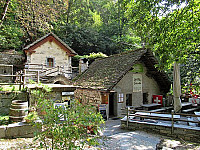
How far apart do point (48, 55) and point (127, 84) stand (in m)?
10.6

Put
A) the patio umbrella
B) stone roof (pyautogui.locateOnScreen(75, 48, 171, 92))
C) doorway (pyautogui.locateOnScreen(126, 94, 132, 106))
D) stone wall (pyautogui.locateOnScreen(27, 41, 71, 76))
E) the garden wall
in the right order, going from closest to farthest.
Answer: the garden wall
the patio umbrella
stone roof (pyautogui.locateOnScreen(75, 48, 171, 92))
doorway (pyautogui.locateOnScreen(126, 94, 132, 106))
stone wall (pyautogui.locateOnScreen(27, 41, 71, 76))

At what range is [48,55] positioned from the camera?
1752 cm

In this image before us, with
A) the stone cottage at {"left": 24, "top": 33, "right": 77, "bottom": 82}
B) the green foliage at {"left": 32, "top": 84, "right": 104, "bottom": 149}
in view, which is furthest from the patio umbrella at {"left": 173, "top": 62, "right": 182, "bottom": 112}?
the stone cottage at {"left": 24, "top": 33, "right": 77, "bottom": 82}

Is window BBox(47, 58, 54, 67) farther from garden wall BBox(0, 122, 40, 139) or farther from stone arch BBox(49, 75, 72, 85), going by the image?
garden wall BBox(0, 122, 40, 139)

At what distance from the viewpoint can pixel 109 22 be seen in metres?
32.2

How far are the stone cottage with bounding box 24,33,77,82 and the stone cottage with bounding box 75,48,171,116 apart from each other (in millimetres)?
5940

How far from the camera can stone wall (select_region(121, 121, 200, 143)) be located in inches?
254

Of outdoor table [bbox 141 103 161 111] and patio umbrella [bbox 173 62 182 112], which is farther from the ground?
patio umbrella [bbox 173 62 182 112]

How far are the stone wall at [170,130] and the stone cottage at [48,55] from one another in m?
10.1

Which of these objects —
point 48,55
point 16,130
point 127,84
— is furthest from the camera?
point 48,55

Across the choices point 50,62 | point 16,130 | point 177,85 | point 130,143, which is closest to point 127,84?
point 177,85

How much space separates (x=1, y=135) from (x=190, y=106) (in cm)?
1134

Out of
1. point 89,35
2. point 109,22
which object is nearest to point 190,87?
point 89,35

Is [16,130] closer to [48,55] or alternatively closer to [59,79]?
[59,79]
